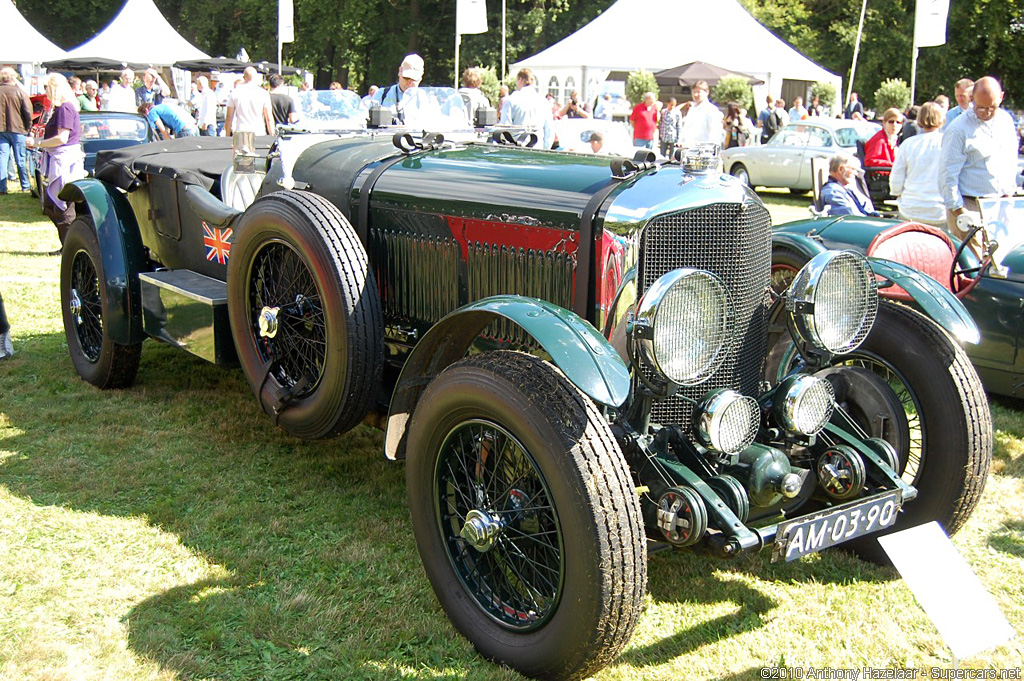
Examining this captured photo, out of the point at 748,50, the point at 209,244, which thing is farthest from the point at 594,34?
the point at 209,244

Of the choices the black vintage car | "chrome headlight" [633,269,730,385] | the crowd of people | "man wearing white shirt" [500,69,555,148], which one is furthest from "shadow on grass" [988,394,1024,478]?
"man wearing white shirt" [500,69,555,148]

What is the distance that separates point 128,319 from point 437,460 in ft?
8.74

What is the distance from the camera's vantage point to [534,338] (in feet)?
8.88

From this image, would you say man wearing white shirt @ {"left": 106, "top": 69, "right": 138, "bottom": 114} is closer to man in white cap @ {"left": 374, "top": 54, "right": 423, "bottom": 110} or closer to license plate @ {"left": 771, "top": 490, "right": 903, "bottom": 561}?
man in white cap @ {"left": 374, "top": 54, "right": 423, "bottom": 110}

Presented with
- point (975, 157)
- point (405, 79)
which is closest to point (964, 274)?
point (975, 157)

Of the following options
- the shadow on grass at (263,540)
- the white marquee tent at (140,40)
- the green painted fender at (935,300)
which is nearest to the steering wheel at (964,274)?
the green painted fender at (935,300)

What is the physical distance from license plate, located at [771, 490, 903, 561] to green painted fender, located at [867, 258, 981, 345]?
2.34 feet

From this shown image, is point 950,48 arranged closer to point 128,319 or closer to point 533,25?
point 533,25

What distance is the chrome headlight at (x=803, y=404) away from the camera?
2.97m

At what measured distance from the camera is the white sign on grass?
2445mm

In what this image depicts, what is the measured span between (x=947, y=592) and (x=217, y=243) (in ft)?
11.6

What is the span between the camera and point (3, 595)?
3.14 metres

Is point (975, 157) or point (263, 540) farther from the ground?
point (975, 157)

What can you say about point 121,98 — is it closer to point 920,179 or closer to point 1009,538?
point 920,179
